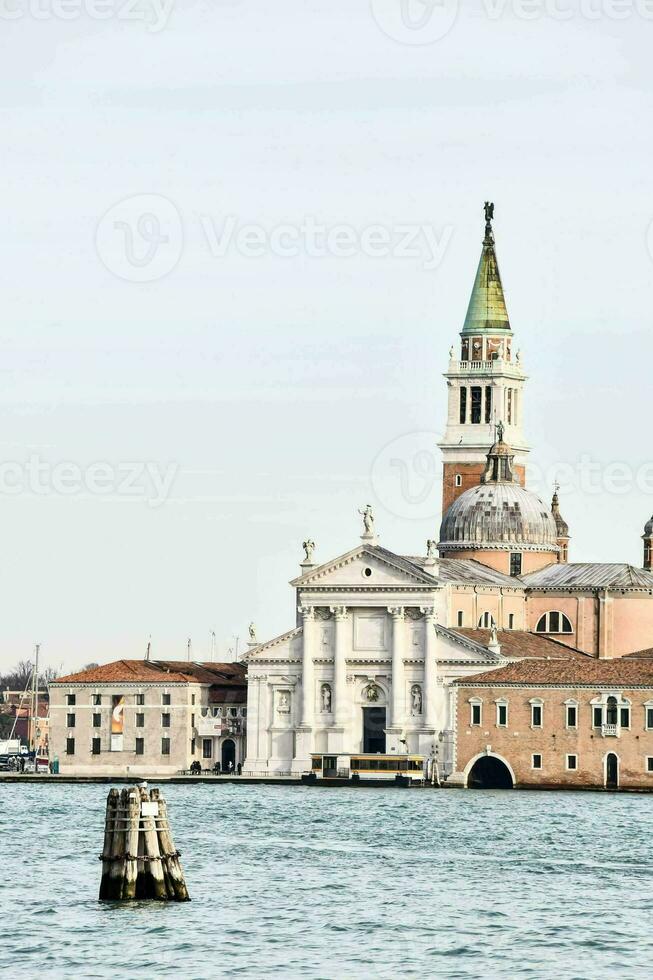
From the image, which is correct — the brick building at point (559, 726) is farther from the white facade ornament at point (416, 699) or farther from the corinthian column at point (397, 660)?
the corinthian column at point (397, 660)

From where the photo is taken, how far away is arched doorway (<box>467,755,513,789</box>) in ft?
325

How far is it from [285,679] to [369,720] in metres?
3.86

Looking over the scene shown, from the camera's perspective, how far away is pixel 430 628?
342 feet

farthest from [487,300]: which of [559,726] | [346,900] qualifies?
[346,900]

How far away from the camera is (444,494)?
124 metres

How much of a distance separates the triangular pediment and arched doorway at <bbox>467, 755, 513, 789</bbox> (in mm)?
8062

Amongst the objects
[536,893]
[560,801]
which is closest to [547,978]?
[536,893]

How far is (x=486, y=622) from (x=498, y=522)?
673 centimetres

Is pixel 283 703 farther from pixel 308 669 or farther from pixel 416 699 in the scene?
pixel 416 699

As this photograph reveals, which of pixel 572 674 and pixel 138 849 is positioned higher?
pixel 572 674

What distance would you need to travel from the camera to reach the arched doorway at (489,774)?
325 feet

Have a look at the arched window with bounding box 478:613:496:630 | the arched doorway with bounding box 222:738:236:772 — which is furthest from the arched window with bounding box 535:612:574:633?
the arched doorway with bounding box 222:738:236:772

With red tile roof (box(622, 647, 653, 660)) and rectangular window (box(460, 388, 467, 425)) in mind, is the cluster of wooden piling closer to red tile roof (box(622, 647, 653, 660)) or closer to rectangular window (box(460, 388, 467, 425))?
red tile roof (box(622, 647, 653, 660))

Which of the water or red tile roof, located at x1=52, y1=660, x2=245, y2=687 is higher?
red tile roof, located at x1=52, y1=660, x2=245, y2=687
